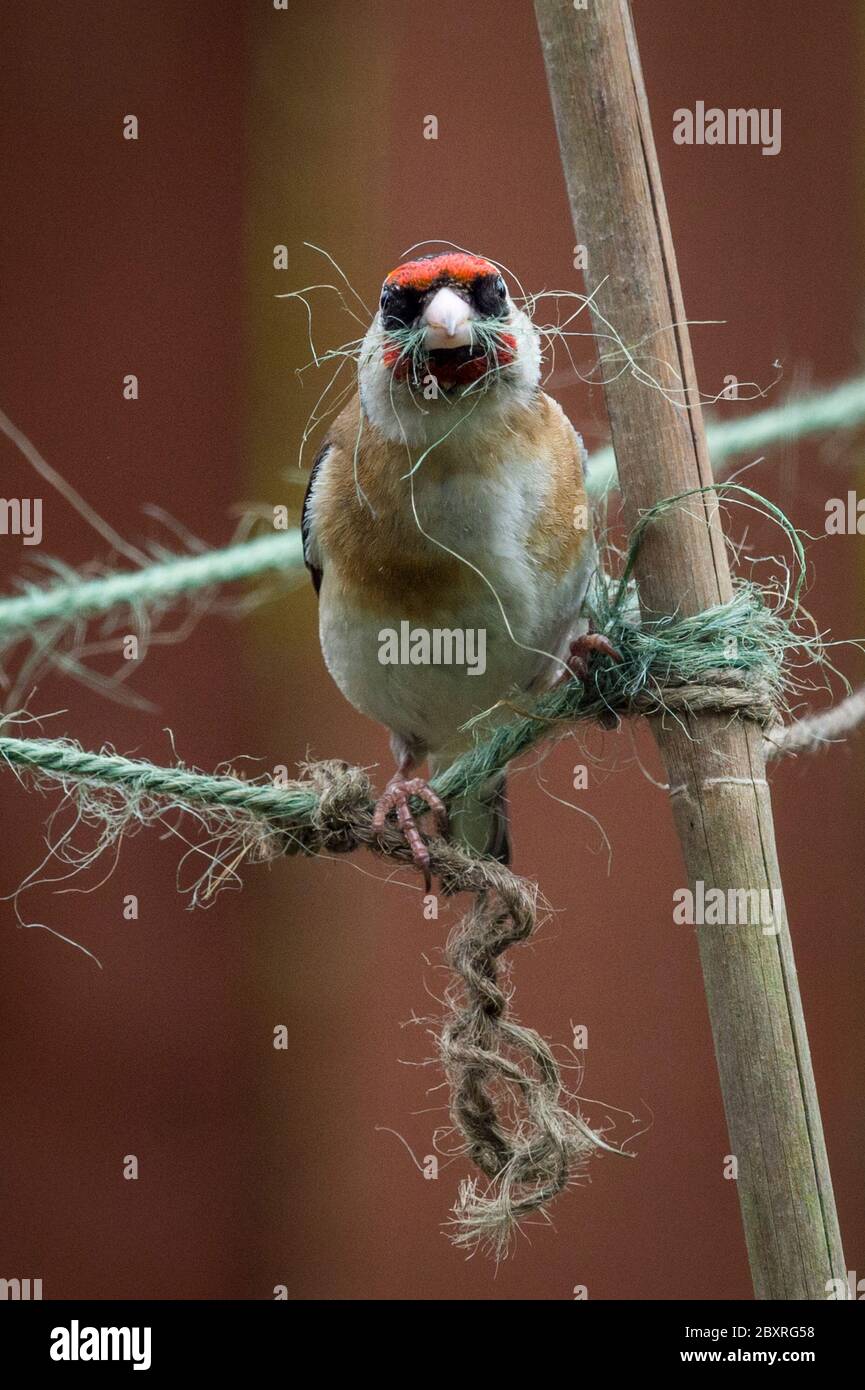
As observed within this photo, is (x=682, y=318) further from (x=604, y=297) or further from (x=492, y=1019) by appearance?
(x=492, y=1019)

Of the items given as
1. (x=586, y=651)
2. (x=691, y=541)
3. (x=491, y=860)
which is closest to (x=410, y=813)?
(x=491, y=860)

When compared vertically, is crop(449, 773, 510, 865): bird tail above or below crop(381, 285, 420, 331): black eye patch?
below

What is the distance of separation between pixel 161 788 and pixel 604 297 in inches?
18.9

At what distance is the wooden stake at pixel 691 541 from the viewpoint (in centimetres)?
96

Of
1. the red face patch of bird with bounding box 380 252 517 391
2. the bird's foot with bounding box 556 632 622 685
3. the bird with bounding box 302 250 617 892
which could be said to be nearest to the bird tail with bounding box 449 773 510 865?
the bird with bounding box 302 250 617 892

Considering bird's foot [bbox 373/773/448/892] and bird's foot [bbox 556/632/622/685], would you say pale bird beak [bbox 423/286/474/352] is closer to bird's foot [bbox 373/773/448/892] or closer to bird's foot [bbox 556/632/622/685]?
bird's foot [bbox 556/632/622/685]

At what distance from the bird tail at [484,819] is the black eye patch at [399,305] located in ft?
1.21

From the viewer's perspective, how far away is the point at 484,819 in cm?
123

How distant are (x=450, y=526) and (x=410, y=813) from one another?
0.24m

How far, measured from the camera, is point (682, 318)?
38.5 inches

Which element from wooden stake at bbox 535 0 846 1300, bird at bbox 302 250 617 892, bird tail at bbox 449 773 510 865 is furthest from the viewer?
bird tail at bbox 449 773 510 865

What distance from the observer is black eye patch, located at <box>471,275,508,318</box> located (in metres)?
1.05

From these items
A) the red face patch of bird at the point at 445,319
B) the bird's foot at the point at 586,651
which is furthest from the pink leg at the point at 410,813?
the red face patch of bird at the point at 445,319
